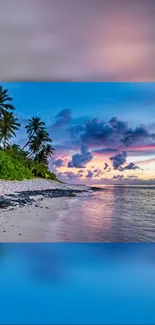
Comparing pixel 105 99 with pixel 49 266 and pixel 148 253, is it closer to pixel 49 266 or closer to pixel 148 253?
pixel 148 253

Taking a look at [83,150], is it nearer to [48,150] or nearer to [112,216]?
[48,150]

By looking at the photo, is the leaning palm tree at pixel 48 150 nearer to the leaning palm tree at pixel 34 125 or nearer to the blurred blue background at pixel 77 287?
the leaning palm tree at pixel 34 125

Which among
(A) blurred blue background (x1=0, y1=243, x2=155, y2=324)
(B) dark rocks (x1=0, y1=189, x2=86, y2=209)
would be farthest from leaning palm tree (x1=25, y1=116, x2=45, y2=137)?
(A) blurred blue background (x1=0, y1=243, x2=155, y2=324)

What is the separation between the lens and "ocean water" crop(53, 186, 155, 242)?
15.2 ft

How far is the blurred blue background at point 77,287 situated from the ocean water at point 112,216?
2.33ft

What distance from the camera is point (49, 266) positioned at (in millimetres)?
3057

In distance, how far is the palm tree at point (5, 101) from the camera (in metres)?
5.02

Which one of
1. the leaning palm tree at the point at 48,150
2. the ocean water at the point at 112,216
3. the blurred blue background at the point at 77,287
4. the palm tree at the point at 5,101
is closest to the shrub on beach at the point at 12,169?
the leaning palm tree at the point at 48,150

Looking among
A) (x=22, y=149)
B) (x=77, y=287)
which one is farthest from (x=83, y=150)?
(x=77, y=287)

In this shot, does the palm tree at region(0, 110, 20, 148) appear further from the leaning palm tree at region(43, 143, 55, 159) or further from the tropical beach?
the leaning palm tree at region(43, 143, 55, 159)

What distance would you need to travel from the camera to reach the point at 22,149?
534 cm

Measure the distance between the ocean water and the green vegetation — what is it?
0.64m
